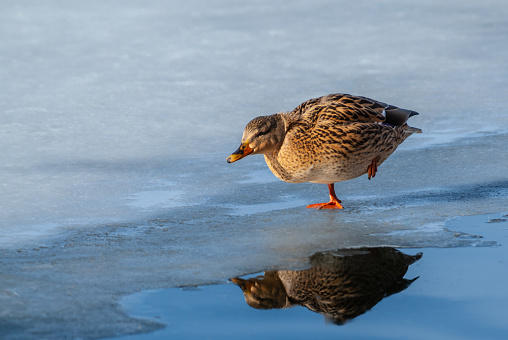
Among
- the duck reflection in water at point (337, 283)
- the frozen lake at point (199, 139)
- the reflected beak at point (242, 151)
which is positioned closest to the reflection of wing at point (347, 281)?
the duck reflection in water at point (337, 283)

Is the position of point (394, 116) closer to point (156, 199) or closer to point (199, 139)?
point (156, 199)

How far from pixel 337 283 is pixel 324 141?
5.21ft

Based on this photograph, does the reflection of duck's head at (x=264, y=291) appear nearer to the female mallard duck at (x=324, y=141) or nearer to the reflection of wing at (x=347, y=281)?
the reflection of wing at (x=347, y=281)

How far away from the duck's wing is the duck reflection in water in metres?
1.32

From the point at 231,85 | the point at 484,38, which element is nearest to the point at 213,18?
the point at 231,85

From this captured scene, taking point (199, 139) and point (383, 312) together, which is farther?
point (199, 139)

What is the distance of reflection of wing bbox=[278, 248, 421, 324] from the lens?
3.24 metres

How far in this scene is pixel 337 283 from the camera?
138 inches

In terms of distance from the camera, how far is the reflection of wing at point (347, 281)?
10.6 ft

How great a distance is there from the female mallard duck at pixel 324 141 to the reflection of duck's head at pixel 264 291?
4.52ft

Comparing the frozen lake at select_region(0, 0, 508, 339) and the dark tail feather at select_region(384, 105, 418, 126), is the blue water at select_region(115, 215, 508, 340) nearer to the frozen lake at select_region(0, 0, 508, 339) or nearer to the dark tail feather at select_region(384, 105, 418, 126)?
the frozen lake at select_region(0, 0, 508, 339)

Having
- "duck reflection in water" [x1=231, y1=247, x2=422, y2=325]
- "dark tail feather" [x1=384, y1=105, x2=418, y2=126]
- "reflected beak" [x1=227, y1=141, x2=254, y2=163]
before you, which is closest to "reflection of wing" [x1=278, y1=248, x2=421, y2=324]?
"duck reflection in water" [x1=231, y1=247, x2=422, y2=325]

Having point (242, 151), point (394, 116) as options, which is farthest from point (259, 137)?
point (394, 116)

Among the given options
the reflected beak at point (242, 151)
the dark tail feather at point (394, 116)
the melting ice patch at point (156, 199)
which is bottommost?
the melting ice patch at point (156, 199)
